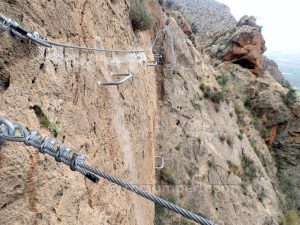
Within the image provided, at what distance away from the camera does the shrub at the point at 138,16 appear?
8.84 m

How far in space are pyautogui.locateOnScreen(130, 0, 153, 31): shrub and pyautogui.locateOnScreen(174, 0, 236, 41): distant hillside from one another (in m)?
34.9

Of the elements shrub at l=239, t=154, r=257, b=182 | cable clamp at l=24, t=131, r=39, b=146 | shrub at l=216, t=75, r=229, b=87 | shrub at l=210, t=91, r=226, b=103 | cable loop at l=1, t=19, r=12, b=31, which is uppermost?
shrub at l=216, t=75, r=229, b=87

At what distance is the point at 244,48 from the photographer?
2827 centimetres

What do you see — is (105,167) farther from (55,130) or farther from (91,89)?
(55,130)

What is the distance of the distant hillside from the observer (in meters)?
46.2

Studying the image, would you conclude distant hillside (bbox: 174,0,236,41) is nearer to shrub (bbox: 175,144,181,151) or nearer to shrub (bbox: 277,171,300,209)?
shrub (bbox: 277,171,300,209)

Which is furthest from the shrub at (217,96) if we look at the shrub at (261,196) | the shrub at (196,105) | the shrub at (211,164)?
the shrub at (261,196)

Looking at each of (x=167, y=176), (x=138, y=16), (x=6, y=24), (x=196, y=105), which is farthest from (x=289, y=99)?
(x=6, y=24)

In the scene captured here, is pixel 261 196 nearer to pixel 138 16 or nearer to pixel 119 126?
pixel 138 16

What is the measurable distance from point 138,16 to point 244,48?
20811mm

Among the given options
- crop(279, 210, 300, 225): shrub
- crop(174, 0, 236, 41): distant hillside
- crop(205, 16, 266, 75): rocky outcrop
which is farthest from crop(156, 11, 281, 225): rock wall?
crop(174, 0, 236, 41): distant hillside

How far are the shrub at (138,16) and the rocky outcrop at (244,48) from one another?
66.9ft

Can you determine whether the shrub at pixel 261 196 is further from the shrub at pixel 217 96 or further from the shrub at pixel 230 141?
the shrub at pixel 217 96

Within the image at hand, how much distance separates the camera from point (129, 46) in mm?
8320
